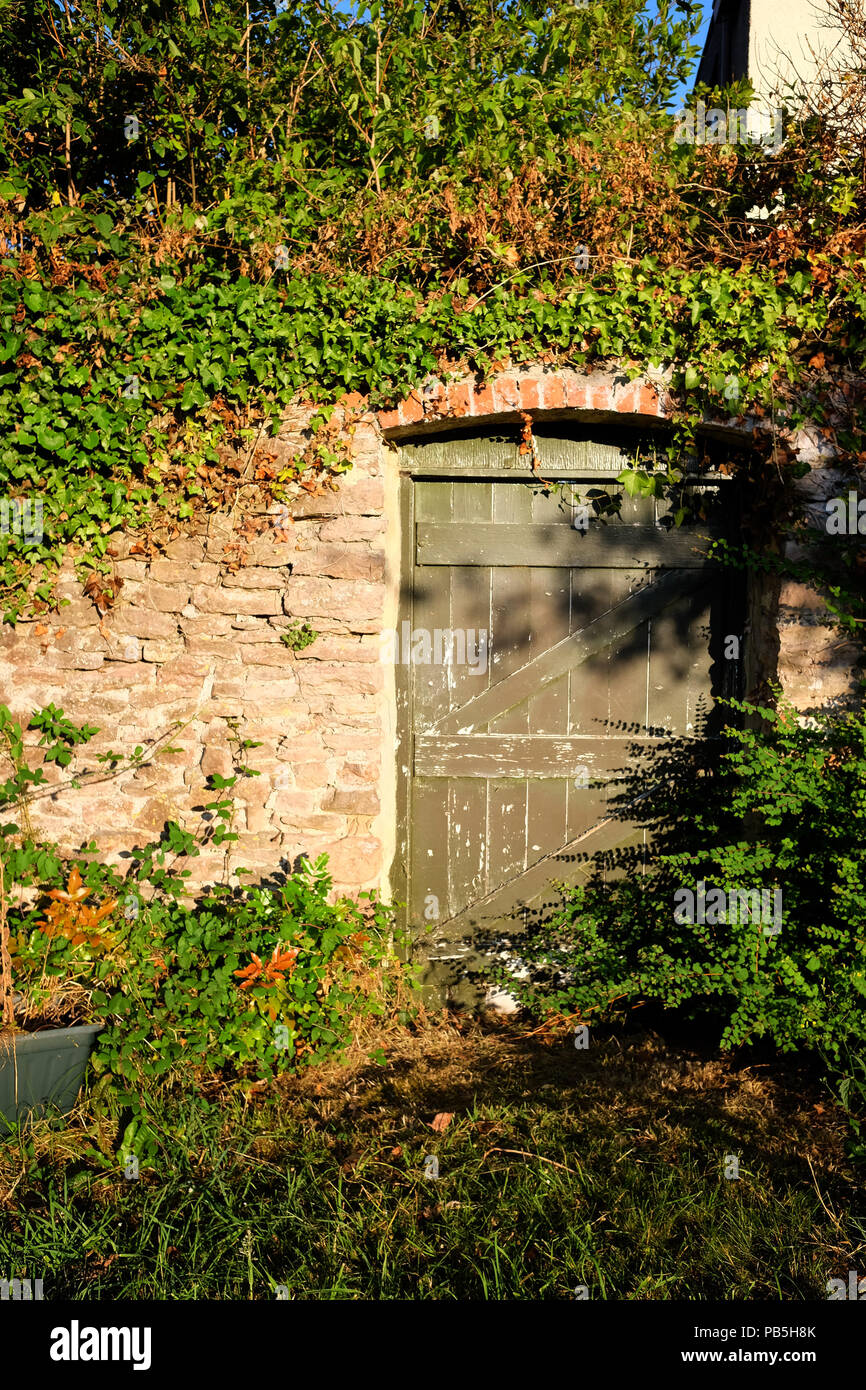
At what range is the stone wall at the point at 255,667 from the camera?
11.6 ft

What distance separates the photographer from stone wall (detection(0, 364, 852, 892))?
11.6 ft

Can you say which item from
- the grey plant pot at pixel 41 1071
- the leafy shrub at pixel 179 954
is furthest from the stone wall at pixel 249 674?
the grey plant pot at pixel 41 1071

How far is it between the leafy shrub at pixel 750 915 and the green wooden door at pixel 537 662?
274 millimetres

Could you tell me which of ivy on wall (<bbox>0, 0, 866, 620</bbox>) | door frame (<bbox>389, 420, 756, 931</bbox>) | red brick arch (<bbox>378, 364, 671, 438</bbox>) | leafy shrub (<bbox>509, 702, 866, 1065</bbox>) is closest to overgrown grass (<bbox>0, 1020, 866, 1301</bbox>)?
leafy shrub (<bbox>509, 702, 866, 1065</bbox>)

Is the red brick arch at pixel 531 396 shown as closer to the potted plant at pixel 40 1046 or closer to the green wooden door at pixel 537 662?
the green wooden door at pixel 537 662

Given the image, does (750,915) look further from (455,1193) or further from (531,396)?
(531,396)

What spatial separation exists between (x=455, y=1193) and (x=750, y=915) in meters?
1.49

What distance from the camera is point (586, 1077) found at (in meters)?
3.16

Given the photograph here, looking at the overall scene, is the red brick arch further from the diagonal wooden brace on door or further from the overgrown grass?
the overgrown grass

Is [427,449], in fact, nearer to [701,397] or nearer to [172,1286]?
[701,397]

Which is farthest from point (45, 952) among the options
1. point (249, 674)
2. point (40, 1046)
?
point (249, 674)

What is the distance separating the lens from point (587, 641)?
12.6 feet

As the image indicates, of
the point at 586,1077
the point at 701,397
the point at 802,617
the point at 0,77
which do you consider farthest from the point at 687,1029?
the point at 0,77

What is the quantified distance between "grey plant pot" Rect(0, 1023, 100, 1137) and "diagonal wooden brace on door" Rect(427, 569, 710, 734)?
2101mm
